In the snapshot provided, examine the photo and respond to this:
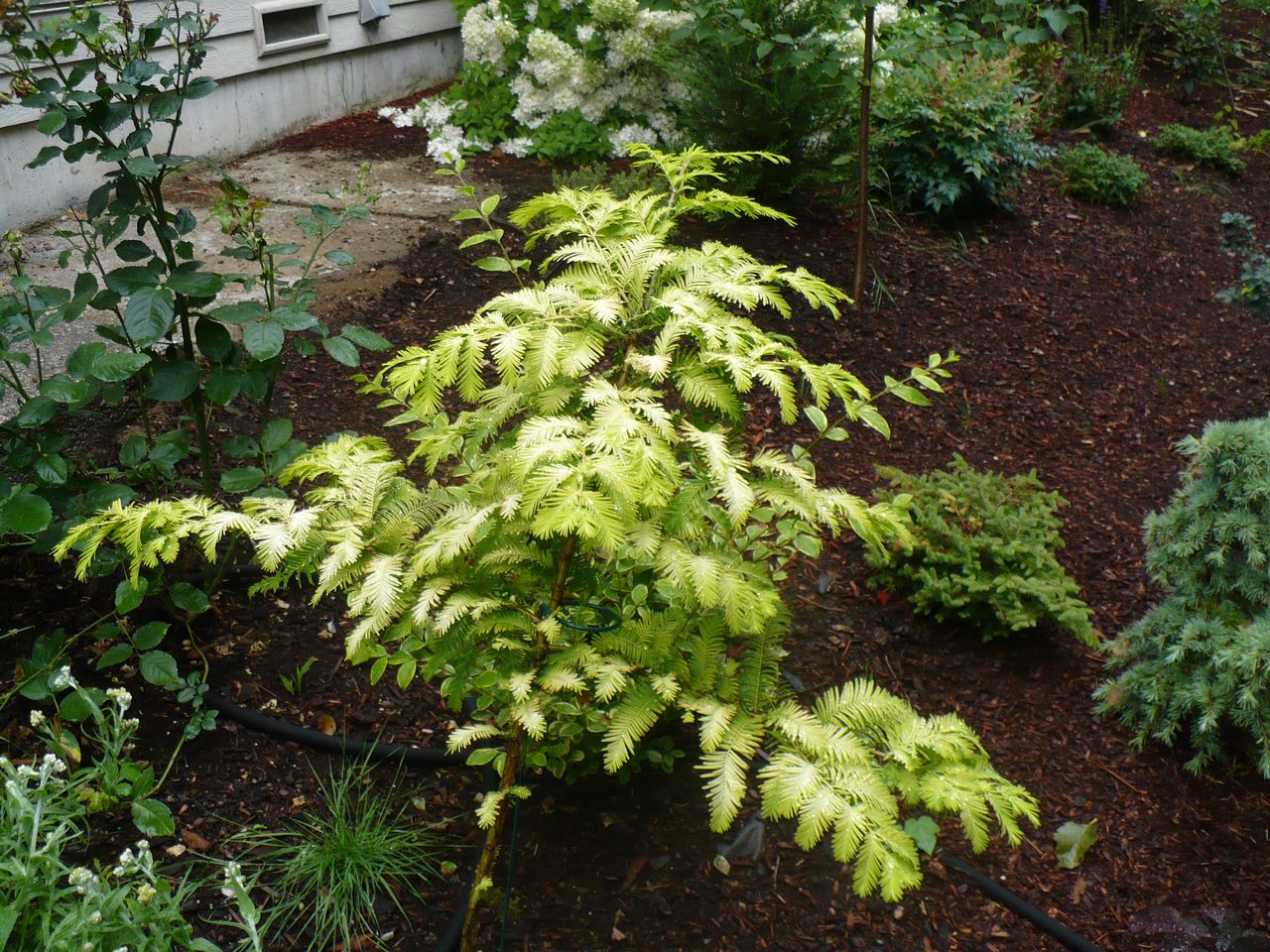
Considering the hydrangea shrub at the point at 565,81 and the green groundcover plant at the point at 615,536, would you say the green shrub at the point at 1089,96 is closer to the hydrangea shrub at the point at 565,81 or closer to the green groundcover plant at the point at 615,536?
the hydrangea shrub at the point at 565,81

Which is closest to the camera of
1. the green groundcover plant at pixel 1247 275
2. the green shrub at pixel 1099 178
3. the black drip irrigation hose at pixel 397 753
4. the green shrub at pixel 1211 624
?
the black drip irrigation hose at pixel 397 753

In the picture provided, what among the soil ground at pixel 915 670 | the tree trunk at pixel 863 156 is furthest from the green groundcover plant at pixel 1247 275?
the tree trunk at pixel 863 156

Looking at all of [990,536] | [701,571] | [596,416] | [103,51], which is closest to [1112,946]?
[990,536]

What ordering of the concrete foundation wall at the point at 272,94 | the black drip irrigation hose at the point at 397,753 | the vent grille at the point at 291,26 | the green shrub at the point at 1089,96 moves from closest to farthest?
the black drip irrigation hose at the point at 397,753 < the concrete foundation wall at the point at 272,94 < the vent grille at the point at 291,26 < the green shrub at the point at 1089,96

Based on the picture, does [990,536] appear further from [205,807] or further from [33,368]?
[33,368]

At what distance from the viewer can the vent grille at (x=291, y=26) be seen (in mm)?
5855

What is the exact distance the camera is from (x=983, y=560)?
3.17 metres

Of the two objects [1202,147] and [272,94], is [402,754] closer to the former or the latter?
[272,94]

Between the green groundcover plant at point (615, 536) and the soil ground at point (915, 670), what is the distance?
0.48 m

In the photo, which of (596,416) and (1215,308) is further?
(1215,308)

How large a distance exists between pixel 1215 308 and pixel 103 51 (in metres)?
5.48

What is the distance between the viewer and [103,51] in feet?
7.15

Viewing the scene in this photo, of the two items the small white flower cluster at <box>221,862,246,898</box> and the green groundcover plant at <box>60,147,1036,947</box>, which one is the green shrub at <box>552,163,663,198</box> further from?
the small white flower cluster at <box>221,862,246,898</box>

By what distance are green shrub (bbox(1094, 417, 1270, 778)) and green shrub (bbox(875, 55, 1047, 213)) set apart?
2.77 metres
